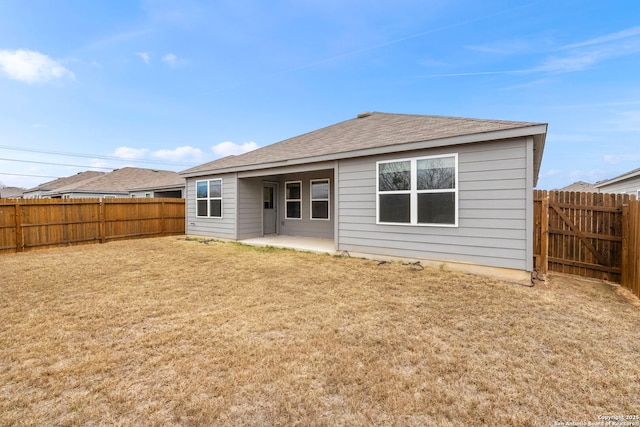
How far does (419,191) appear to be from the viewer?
242 inches

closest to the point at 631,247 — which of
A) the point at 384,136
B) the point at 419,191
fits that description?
the point at 419,191

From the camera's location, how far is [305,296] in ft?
14.3

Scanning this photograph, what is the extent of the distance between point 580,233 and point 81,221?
47.1 feet

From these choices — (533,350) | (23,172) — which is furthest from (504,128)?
(23,172)

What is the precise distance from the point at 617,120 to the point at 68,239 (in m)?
26.4

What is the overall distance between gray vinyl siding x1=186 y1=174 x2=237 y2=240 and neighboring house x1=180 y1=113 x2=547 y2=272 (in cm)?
34

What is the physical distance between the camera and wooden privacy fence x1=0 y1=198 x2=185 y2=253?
8406 mm

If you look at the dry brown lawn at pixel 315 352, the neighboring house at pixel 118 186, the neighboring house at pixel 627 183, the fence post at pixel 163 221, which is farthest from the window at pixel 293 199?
the neighboring house at pixel 627 183

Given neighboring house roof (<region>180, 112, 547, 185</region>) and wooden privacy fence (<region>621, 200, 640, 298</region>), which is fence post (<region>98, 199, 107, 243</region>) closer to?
neighboring house roof (<region>180, 112, 547, 185</region>)

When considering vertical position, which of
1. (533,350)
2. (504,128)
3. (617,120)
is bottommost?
(533,350)

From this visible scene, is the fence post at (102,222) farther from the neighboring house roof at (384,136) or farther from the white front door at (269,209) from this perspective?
the white front door at (269,209)

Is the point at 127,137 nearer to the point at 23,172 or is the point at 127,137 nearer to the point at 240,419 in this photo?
the point at 23,172

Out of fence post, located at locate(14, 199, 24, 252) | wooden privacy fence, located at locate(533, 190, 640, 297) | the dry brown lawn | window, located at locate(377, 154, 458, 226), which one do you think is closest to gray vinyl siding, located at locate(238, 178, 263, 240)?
the dry brown lawn

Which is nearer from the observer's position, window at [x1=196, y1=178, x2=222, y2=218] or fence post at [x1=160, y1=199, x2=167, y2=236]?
window at [x1=196, y1=178, x2=222, y2=218]
